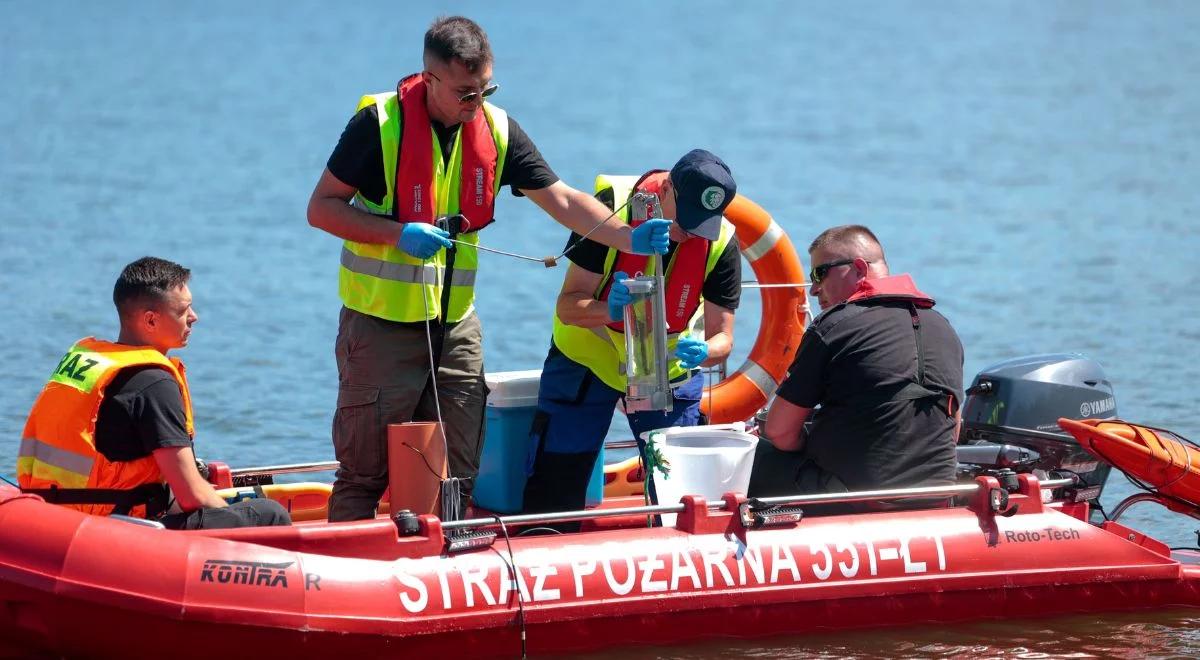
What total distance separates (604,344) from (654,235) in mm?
530

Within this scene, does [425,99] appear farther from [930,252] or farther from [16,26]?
[16,26]

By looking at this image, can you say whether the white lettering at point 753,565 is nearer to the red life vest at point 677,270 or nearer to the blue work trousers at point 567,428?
the blue work trousers at point 567,428

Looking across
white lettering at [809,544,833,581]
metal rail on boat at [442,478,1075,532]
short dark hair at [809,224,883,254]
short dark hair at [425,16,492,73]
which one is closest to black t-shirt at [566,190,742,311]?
short dark hair at [809,224,883,254]

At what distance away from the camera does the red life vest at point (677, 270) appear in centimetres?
564

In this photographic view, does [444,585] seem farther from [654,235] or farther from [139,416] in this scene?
[654,235]

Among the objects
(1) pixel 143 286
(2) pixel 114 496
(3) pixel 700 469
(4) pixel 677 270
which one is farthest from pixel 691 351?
(2) pixel 114 496

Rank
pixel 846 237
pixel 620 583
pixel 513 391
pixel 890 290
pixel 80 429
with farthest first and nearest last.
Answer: pixel 513 391 < pixel 846 237 < pixel 890 290 < pixel 620 583 < pixel 80 429

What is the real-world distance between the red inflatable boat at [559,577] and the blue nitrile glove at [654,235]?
814 mm

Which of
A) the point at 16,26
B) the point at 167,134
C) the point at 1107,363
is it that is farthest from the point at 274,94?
the point at 1107,363

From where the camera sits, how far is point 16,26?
3225cm

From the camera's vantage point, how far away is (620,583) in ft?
16.4

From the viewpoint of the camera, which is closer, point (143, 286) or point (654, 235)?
point (143, 286)

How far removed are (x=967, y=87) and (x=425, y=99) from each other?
22.7m

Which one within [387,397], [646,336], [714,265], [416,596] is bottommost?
[416,596]
